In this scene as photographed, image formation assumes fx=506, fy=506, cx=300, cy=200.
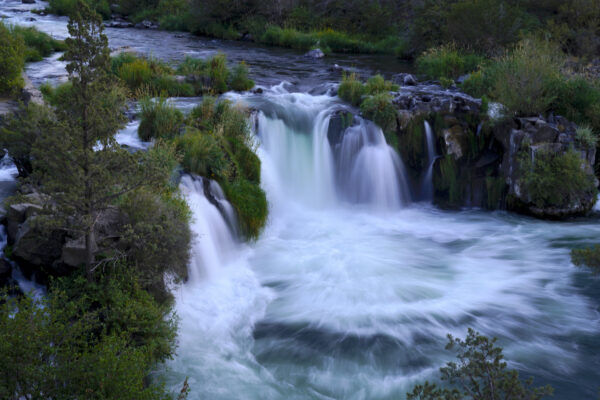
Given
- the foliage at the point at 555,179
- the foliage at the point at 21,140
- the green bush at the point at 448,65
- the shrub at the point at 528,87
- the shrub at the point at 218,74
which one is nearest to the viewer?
the foliage at the point at 21,140

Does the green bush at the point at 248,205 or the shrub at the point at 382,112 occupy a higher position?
the shrub at the point at 382,112

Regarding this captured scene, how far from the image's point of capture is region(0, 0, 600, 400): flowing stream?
7902 mm

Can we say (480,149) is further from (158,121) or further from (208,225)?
(158,121)

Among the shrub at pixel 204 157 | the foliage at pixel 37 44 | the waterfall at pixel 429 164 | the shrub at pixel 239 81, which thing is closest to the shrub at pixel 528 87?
the waterfall at pixel 429 164

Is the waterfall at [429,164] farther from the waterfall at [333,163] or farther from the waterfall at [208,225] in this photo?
the waterfall at [208,225]

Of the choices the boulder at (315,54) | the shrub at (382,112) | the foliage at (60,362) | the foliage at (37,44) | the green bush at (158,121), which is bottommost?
the foliage at (60,362)

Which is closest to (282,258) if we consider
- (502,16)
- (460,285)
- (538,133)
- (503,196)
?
(460,285)

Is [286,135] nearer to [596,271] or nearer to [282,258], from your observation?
[282,258]

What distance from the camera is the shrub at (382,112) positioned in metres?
15.2

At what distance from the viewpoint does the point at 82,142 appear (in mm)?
7141

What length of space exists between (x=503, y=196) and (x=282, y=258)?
7.15m

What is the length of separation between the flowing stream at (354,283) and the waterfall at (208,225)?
0.03 metres

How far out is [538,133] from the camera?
14.1 meters

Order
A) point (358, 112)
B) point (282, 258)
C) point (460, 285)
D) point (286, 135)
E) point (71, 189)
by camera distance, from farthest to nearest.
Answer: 1. point (358, 112)
2. point (286, 135)
3. point (282, 258)
4. point (460, 285)
5. point (71, 189)
